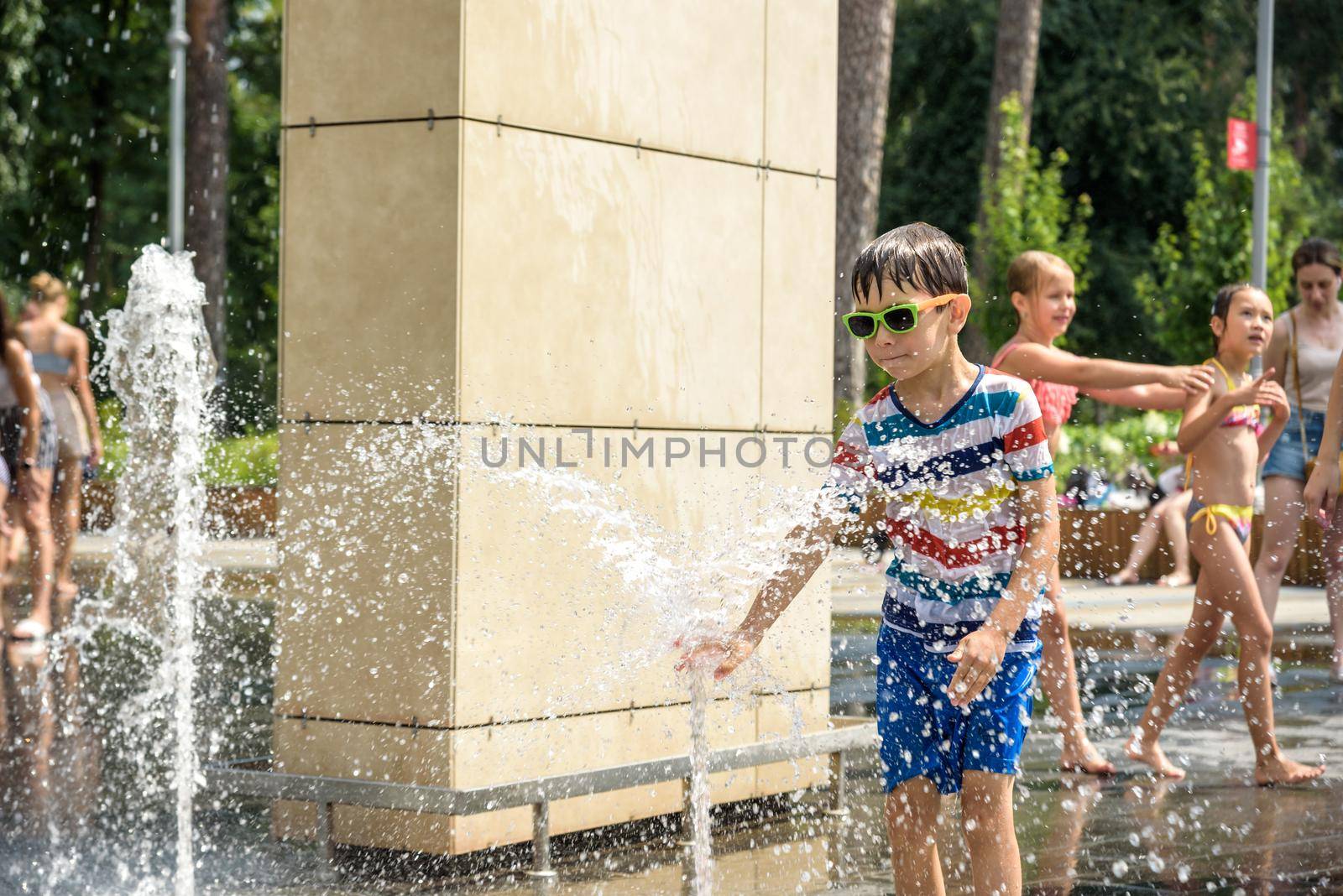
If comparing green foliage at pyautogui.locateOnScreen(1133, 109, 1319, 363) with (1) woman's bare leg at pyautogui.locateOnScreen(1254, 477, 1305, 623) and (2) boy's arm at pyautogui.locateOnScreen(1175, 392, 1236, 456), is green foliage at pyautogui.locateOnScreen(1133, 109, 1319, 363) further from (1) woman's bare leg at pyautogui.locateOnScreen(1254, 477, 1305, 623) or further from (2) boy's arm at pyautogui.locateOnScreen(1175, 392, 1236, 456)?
(2) boy's arm at pyautogui.locateOnScreen(1175, 392, 1236, 456)

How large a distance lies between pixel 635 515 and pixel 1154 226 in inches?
1485

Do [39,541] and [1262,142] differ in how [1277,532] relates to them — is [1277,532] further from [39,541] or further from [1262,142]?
[1262,142]

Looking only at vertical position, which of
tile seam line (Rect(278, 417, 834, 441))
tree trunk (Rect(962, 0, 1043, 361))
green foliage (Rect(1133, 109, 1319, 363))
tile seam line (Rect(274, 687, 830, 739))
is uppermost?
tree trunk (Rect(962, 0, 1043, 361))

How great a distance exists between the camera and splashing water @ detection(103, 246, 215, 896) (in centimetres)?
582

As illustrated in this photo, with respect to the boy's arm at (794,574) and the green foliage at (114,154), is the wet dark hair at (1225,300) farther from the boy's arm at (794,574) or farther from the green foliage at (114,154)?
the green foliage at (114,154)

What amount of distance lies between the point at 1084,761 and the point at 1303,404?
116 inches

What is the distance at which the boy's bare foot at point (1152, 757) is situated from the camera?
6.64m

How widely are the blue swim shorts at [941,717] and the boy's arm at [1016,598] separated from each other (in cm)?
7

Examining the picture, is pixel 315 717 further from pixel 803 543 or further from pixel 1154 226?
pixel 1154 226

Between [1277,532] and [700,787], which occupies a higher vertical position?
[1277,532]

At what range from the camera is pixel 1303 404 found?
8820 millimetres

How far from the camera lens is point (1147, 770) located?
671 cm

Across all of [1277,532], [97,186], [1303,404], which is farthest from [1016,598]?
[97,186]

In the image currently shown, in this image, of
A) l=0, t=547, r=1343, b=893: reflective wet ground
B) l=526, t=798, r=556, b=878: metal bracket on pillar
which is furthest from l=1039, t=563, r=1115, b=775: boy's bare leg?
l=526, t=798, r=556, b=878: metal bracket on pillar
